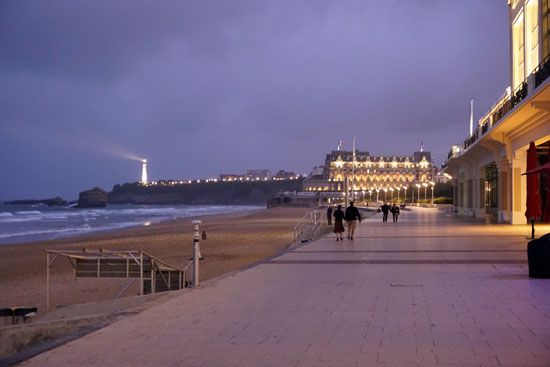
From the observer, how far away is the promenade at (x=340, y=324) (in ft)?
18.9

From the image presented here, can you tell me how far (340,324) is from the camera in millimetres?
7246

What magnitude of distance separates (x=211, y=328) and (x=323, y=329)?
127 centimetres

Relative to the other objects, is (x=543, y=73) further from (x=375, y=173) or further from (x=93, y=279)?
(x=375, y=173)

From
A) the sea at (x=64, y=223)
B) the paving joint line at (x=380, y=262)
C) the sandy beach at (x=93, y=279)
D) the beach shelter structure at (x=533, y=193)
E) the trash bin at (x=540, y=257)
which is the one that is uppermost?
the beach shelter structure at (x=533, y=193)

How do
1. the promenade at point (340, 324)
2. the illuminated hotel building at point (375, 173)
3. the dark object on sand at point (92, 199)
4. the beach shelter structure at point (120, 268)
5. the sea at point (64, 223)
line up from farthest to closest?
the dark object on sand at point (92, 199)
the illuminated hotel building at point (375, 173)
the sea at point (64, 223)
the beach shelter structure at point (120, 268)
the promenade at point (340, 324)

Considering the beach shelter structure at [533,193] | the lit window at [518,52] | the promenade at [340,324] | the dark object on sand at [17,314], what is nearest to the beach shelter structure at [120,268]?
the dark object on sand at [17,314]

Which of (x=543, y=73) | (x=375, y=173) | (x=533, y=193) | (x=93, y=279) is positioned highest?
(x=375, y=173)

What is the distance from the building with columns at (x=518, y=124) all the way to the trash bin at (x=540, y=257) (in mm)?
8365

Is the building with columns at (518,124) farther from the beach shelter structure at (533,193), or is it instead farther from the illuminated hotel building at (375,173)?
the illuminated hotel building at (375,173)

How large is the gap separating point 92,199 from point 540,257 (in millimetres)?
187723

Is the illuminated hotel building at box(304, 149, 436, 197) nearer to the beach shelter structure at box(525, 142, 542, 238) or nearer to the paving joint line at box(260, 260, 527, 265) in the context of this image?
the beach shelter structure at box(525, 142, 542, 238)

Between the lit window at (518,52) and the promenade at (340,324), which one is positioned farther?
the lit window at (518,52)

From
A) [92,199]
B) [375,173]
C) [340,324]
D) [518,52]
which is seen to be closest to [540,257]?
[340,324]

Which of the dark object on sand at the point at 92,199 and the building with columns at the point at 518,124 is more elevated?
the building with columns at the point at 518,124
